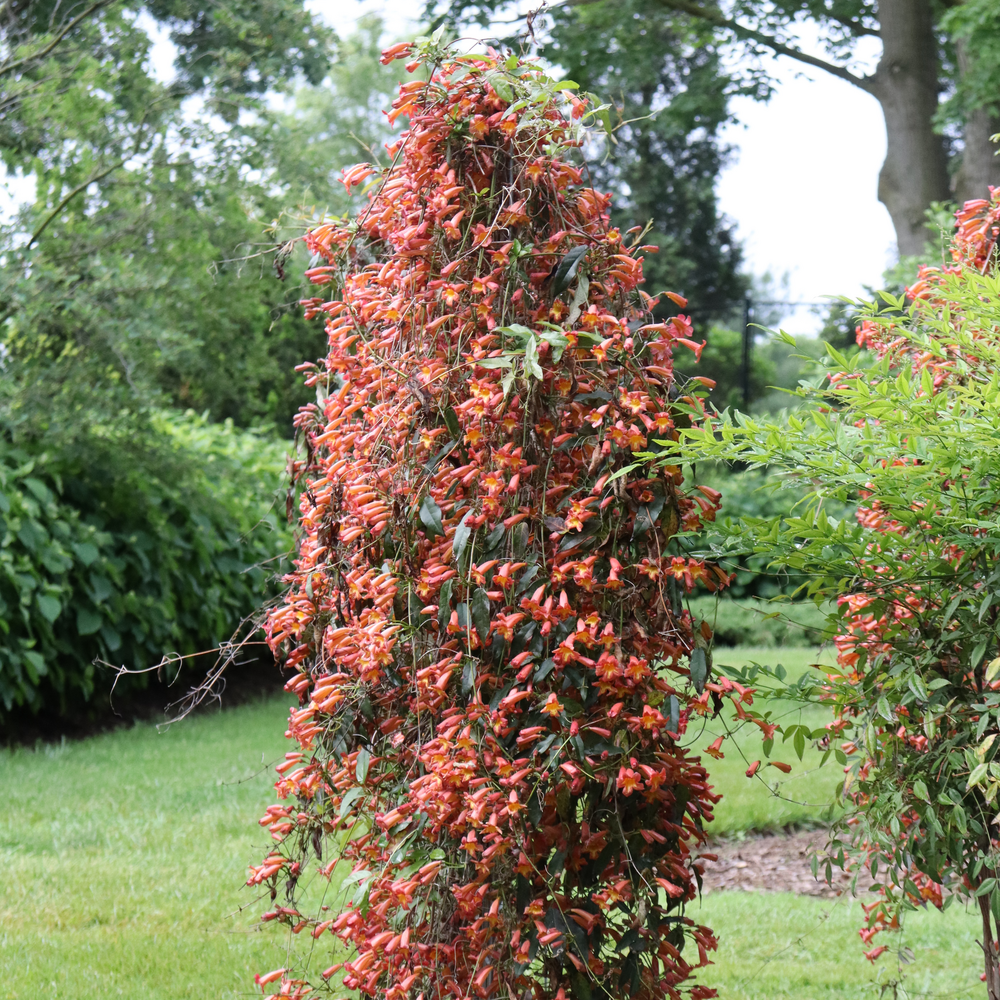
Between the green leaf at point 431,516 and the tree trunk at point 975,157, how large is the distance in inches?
325

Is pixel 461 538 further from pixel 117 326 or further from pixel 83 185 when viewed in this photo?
pixel 83 185

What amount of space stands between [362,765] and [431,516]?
19.1 inches

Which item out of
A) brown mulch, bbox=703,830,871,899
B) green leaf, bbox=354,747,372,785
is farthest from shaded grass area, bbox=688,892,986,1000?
green leaf, bbox=354,747,372,785

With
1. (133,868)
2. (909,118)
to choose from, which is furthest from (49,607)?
(909,118)

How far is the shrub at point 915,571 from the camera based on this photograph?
171 centimetres

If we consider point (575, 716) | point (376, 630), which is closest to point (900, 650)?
point (575, 716)

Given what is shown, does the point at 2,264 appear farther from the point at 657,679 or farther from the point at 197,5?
the point at 657,679

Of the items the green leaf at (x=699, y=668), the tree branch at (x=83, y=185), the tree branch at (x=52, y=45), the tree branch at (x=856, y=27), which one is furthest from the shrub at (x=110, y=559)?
the tree branch at (x=856, y=27)

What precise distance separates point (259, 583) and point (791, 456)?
6334mm

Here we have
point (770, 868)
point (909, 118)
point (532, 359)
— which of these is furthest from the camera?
point (909, 118)

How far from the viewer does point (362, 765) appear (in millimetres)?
1916

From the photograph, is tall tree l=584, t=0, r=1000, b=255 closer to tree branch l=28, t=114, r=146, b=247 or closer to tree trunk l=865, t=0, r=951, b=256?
tree trunk l=865, t=0, r=951, b=256

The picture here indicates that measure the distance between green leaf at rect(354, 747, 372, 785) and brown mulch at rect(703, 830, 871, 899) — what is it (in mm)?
2295

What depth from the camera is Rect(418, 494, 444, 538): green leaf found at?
1.85 meters
